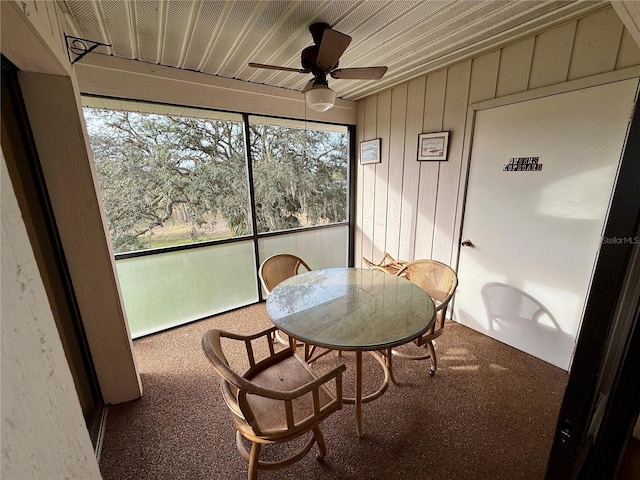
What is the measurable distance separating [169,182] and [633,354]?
295 centimetres

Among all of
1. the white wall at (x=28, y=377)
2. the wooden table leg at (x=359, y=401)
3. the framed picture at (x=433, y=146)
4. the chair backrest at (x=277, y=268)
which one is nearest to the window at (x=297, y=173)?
the chair backrest at (x=277, y=268)

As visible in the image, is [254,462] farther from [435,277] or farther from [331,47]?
[331,47]

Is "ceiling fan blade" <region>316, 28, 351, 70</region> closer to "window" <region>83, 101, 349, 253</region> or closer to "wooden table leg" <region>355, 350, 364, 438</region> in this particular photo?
"window" <region>83, 101, 349, 253</region>

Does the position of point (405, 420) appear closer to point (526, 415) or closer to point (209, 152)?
point (526, 415)

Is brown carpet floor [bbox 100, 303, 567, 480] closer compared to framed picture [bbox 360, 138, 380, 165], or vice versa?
brown carpet floor [bbox 100, 303, 567, 480]

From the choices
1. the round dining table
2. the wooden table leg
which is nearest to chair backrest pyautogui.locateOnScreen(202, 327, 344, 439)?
the round dining table

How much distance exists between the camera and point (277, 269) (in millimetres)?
2438

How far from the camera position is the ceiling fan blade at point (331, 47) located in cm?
140

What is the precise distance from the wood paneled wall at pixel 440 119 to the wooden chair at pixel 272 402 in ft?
6.59

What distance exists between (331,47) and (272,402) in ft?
6.32

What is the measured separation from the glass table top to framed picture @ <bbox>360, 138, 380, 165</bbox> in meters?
1.73

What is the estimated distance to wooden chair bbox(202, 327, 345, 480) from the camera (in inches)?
41.7

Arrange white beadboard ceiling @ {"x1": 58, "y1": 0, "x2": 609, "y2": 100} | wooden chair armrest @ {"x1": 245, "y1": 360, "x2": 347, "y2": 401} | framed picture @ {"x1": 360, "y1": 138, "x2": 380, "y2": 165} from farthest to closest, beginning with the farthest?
framed picture @ {"x1": 360, "y1": 138, "x2": 380, "y2": 165} → white beadboard ceiling @ {"x1": 58, "y1": 0, "x2": 609, "y2": 100} → wooden chair armrest @ {"x1": 245, "y1": 360, "x2": 347, "y2": 401}

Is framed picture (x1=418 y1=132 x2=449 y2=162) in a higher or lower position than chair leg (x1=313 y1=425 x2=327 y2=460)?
higher
